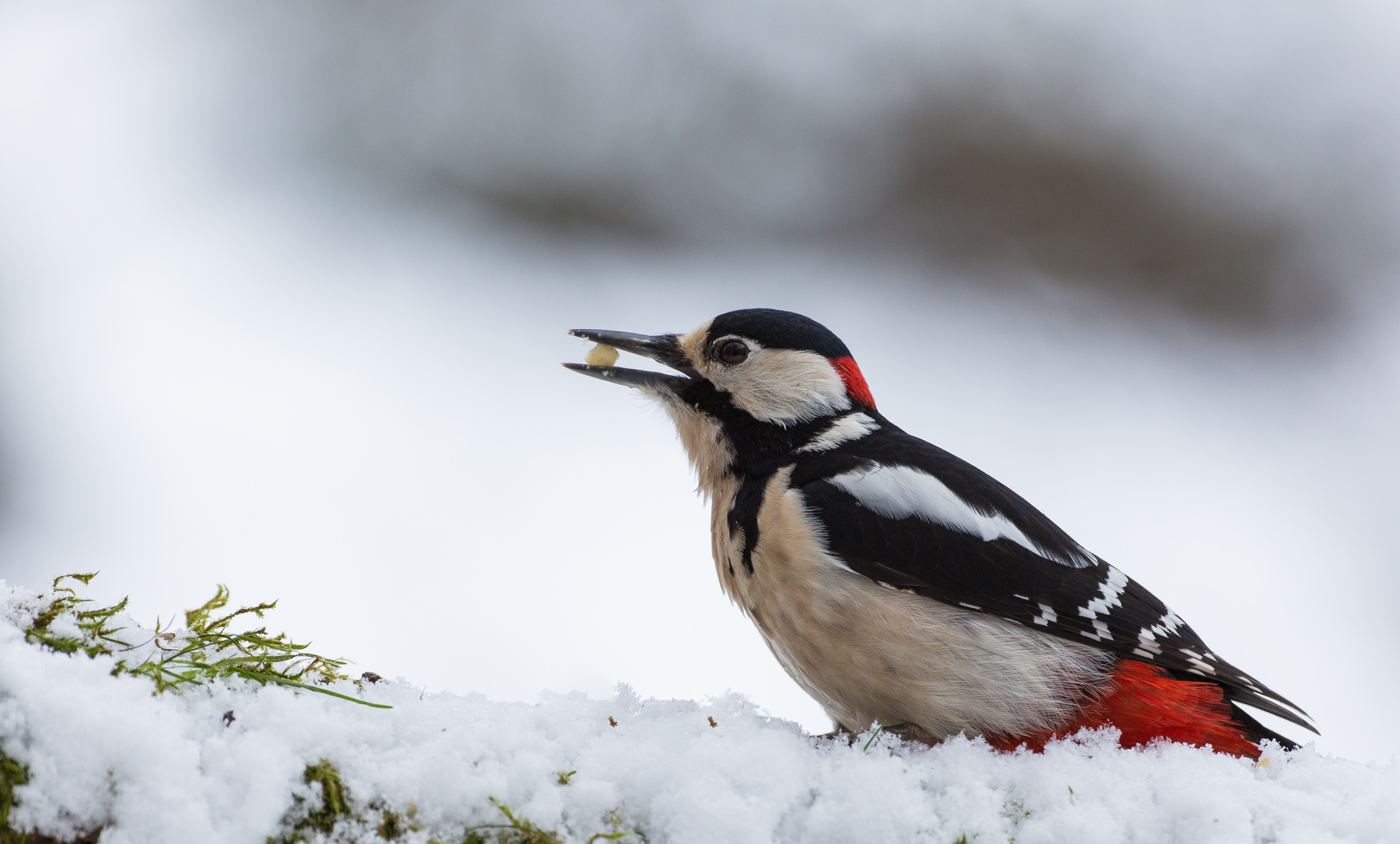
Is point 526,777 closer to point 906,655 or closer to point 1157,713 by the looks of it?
point 906,655

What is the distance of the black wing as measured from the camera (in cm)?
208

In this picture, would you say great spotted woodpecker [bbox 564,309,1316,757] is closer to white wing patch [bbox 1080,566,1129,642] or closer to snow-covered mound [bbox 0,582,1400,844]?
white wing patch [bbox 1080,566,1129,642]

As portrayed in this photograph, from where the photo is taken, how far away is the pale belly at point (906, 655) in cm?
198

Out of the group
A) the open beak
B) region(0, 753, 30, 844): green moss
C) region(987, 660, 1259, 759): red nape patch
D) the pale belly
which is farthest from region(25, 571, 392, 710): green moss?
region(987, 660, 1259, 759): red nape patch

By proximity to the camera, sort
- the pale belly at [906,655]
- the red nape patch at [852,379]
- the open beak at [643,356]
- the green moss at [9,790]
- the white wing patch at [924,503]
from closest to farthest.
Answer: the green moss at [9,790]
the pale belly at [906,655]
the white wing patch at [924,503]
the open beak at [643,356]
the red nape patch at [852,379]

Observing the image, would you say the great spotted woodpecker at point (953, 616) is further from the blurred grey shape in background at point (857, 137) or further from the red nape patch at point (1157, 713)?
the blurred grey shape in background at point (857, 137)

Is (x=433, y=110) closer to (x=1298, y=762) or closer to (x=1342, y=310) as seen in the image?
(x=1298, y=762)

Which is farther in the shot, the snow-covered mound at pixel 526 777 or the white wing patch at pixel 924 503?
the white wing patch at pixel 924 503

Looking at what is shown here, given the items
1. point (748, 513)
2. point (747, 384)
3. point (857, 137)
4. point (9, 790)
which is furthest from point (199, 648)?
point (857, 137)

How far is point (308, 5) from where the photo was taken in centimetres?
493

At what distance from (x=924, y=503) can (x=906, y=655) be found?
0.41m

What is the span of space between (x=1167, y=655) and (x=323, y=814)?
5.94 feet

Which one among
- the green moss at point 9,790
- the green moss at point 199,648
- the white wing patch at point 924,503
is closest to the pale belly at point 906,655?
the white wing patch at point 924,503

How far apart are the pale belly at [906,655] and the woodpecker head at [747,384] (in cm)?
44
